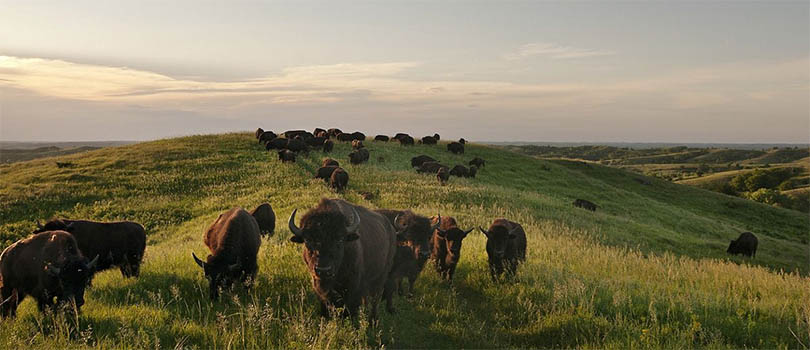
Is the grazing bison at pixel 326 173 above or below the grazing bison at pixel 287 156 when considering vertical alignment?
below

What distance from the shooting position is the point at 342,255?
6691mm

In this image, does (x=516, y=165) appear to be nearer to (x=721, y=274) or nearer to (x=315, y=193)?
(x=315, y=193)

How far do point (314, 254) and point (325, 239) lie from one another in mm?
299

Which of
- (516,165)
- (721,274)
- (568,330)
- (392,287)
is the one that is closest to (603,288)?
(568,330)

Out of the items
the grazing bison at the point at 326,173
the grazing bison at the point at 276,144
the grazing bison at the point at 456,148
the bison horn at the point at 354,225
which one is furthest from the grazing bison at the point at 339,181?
the grazing bison at the point at 456,148

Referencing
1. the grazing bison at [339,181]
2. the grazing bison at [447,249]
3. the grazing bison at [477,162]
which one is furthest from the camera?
the grazing bison at [477,162]

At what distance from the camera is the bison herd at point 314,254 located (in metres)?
6.64

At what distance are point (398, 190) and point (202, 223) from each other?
1190 centimetres

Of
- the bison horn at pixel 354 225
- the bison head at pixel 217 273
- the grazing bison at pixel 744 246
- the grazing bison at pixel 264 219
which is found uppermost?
the bison horn at pixel 354 225

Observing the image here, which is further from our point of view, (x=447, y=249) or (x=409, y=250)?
(x=447, y=249)

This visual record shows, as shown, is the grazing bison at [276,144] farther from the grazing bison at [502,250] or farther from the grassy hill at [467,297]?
the grazing bison at [502,250]

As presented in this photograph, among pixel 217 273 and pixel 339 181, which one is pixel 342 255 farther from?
pixel 339 181

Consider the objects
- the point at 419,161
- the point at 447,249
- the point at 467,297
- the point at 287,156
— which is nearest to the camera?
the point at 467,297

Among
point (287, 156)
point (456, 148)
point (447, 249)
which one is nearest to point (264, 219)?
point (447, 249)
